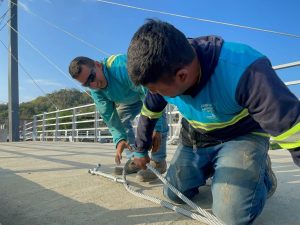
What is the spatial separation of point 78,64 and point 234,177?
52.7 inches

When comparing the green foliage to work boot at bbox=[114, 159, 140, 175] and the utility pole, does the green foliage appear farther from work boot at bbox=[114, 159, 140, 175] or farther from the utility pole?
work boot at bbox=[114, 159, 140, 175]

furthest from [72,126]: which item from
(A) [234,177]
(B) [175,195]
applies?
(A) [234,177]

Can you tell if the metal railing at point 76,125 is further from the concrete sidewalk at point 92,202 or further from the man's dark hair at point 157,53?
the man's dark hair at point 157,53

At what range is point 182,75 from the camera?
123cm

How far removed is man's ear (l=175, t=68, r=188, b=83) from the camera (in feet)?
3.95

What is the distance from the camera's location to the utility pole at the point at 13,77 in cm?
1105

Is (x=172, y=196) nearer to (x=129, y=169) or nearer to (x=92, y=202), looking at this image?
(x=92, y=202)

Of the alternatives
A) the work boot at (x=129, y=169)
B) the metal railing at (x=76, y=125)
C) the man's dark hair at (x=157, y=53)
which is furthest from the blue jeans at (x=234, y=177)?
the metal railing at (x=76, y=125)

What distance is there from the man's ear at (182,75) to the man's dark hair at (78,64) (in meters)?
1.24

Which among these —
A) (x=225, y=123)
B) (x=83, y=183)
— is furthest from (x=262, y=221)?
(x=83, y=183)

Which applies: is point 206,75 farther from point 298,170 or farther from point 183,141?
point 298,170

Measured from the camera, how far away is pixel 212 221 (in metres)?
1.36

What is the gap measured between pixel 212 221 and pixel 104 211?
50 cm

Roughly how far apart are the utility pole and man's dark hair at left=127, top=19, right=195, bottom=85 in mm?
10740
